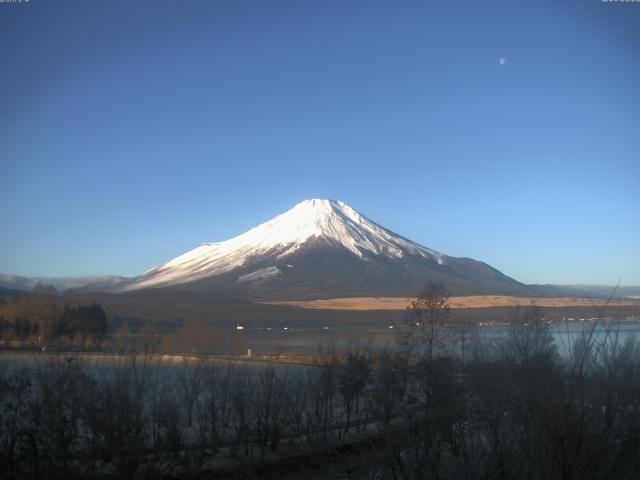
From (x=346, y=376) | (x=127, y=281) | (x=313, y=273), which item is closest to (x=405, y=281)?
(x=313, y=273)

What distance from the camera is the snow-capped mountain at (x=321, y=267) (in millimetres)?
Result: 139375

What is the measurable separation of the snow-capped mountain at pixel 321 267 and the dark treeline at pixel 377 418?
102411 millimetres

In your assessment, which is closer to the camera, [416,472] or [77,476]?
[416,472]

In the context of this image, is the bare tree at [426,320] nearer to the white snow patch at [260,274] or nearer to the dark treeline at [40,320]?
the dark treeline at [40,320]

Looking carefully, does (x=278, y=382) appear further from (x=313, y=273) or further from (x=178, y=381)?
(x=313, y=273)

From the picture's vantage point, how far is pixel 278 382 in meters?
16.8

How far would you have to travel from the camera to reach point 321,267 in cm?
16250

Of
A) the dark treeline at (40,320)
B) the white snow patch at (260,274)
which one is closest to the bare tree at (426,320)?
the dark treeline at (40,320)

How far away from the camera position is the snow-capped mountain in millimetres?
→ 139375

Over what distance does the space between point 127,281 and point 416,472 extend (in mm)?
166043

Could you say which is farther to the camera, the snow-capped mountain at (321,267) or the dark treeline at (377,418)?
the snow-capped mountain at (321,267)

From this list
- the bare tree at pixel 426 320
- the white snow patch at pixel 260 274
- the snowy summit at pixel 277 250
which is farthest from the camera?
the snowy summit at pixel 277 250

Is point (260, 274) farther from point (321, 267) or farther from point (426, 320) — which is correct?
point (426, 320)

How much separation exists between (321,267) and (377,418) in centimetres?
14592
